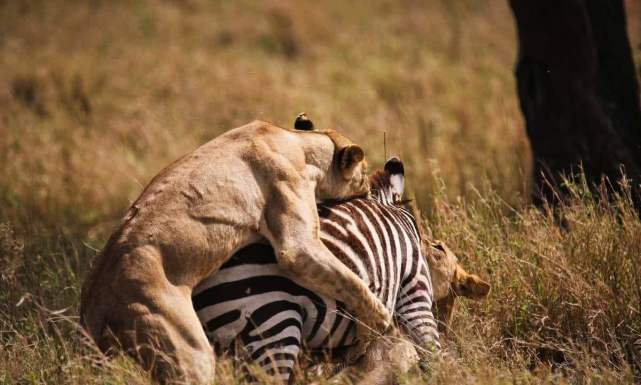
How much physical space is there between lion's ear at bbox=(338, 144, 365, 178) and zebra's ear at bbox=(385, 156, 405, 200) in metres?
0.51

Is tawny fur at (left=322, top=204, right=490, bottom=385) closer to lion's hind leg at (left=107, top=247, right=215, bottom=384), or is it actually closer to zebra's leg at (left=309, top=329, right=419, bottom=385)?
zebra's leg at (left=309, top=329, right=419, bottom=385)

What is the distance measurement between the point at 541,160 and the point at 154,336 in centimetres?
385

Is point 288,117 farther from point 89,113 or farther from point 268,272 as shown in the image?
point 268,272

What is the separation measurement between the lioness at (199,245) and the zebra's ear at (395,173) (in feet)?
2.53

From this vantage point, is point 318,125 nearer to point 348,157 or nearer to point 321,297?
point 348,157

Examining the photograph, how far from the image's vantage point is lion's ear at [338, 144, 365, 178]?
412 cm

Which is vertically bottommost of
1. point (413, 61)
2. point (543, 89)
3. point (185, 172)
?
point (413, 61)

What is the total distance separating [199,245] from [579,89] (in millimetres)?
3664

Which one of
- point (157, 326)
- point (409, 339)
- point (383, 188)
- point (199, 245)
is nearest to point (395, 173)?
point (383, 188)

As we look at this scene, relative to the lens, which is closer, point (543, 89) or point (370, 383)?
point (370, 383)

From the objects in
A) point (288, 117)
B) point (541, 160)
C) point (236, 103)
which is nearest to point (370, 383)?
point (541, 160)

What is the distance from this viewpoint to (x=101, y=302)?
3.36 meters

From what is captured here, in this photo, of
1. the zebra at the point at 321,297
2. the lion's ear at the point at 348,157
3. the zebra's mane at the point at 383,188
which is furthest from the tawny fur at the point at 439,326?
the lion's ear at the point at 348,157

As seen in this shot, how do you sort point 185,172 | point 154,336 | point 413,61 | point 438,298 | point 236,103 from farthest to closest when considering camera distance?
point 413,61 → point 236,103 → point 438,298 → point 185,172 → point 154,336
